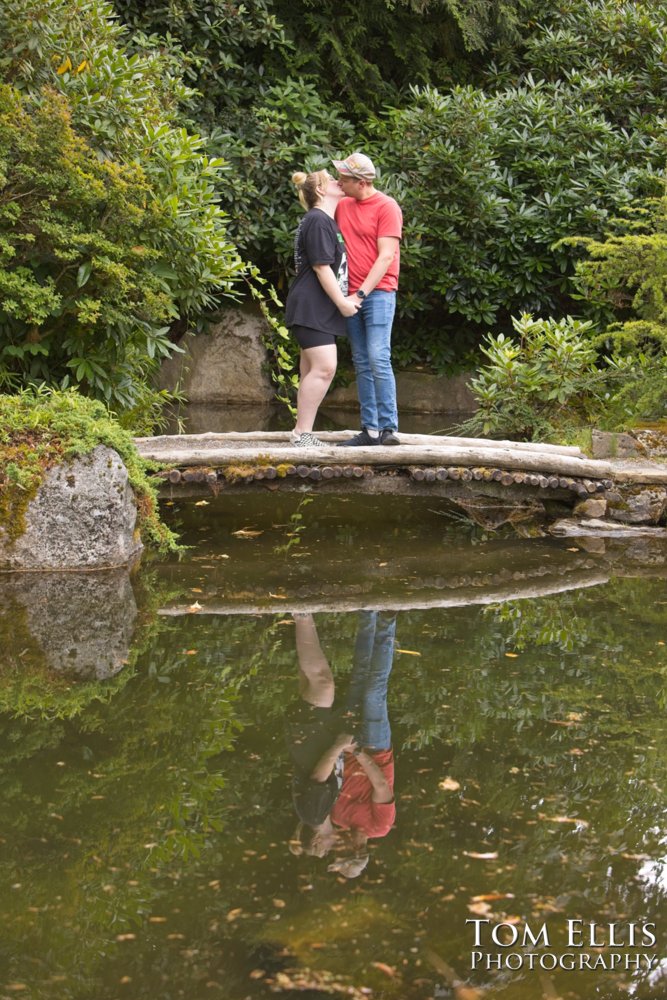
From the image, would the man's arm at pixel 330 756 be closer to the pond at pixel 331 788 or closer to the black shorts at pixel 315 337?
the pond at pixel 331 788

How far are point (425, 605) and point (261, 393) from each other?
33.3ft

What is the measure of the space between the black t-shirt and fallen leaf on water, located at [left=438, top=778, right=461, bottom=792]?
15.2 feet

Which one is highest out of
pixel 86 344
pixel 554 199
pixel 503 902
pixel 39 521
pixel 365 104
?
pixel 365 104

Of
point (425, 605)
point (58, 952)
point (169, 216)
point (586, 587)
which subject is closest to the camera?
point (58, 952)

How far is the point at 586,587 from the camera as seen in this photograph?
6594 mm

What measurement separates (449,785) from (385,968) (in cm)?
107

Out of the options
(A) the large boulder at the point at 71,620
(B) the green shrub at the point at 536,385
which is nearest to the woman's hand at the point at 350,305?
(B) the green shrub at the point at 536,385

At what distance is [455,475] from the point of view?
8.07 metres

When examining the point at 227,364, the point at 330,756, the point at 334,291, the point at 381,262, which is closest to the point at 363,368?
the point at 334,291

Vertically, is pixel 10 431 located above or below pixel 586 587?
above

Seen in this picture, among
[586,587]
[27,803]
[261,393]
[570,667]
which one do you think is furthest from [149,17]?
[27,803]

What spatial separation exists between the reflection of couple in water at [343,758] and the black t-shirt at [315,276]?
319cm

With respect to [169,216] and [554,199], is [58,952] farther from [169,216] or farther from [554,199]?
[554,199]

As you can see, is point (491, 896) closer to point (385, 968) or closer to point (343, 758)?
point (385, 968)
